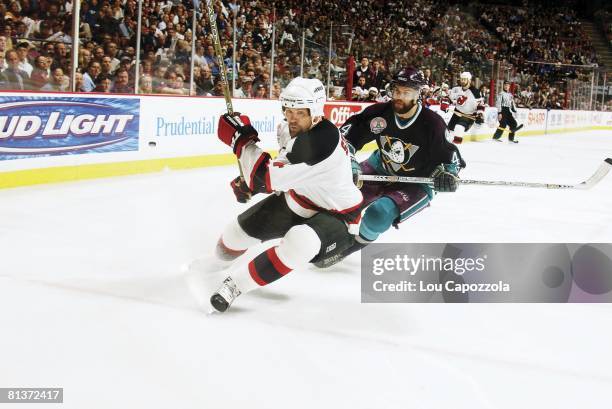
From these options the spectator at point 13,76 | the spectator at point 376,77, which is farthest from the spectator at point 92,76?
the spectator at point 376,77

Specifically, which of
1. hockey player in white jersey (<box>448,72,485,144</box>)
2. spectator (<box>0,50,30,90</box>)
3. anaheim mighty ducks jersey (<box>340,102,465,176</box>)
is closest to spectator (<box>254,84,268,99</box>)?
hockey player in white jersey (<box>448,72,485,144</box>)

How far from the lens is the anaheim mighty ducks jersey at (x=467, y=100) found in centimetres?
1102

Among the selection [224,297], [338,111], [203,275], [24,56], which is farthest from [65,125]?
[338,111]

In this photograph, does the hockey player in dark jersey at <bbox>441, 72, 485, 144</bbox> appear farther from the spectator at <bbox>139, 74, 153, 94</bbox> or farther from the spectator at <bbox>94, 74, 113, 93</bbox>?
the spectator at <bbox>94, 74, 113, 93</bbox>

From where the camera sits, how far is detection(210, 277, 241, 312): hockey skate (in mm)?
2779

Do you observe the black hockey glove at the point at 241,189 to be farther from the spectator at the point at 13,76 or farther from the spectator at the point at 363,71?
the spectator at the point at 363,71

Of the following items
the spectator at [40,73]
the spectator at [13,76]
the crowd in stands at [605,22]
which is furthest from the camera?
the crowd in stands at [605,22]

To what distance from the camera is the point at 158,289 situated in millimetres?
3166

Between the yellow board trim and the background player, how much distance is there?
7585mm

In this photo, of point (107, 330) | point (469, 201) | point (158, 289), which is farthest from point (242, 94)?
point (107, 330)

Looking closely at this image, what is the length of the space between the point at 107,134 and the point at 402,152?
3452mm

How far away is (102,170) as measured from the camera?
6.49 metres

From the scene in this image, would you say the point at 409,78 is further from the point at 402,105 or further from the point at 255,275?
the point at 255,275
